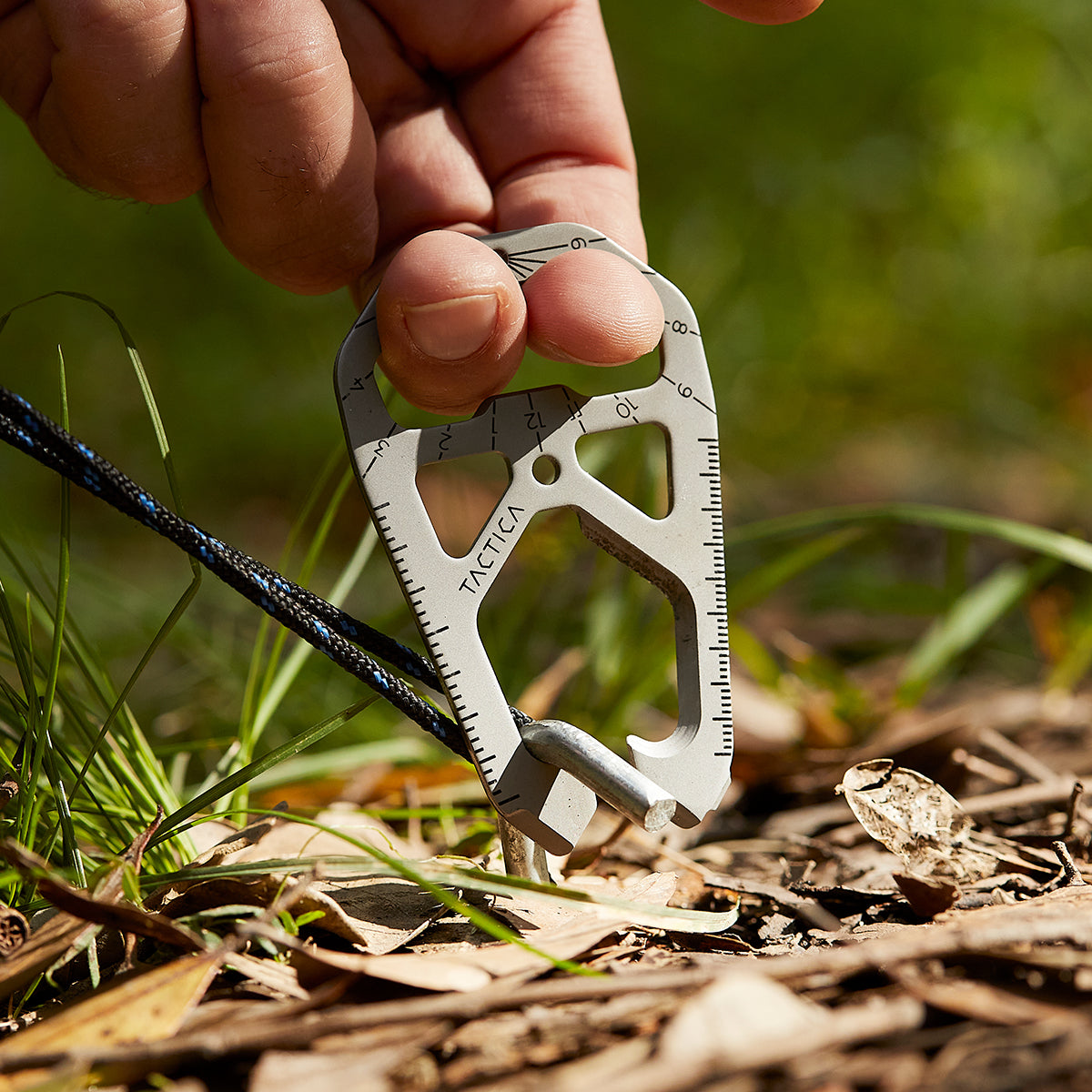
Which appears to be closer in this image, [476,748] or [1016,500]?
[476,748]

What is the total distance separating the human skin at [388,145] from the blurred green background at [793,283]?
1888 millimetres

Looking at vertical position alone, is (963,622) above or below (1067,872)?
below

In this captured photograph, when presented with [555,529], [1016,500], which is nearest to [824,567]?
[1016,500]

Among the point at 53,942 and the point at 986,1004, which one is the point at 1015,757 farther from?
the point at 53,942

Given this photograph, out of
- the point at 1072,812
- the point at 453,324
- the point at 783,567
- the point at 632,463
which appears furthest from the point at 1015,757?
the point at 453,324

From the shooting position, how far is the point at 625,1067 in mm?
Answer: 691

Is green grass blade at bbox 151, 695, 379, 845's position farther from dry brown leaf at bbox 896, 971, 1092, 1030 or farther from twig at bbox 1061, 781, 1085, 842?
twig at bbox 1061, 781, 1085, 842

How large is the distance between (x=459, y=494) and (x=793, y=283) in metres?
2.01

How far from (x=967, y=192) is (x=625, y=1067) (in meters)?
4.20

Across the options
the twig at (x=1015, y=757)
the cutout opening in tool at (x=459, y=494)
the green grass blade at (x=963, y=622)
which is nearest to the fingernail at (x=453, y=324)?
the twig at (x=1015, y=757)

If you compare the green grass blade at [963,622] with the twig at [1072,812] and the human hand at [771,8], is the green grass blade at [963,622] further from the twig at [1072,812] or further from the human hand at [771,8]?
the human hand at [771,8]

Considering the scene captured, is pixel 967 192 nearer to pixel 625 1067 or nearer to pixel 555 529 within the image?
pixel 555 529

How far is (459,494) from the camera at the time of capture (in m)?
2.61

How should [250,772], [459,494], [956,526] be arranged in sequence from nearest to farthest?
1. [250,772]
2. [956,526]
3. [459,494]
